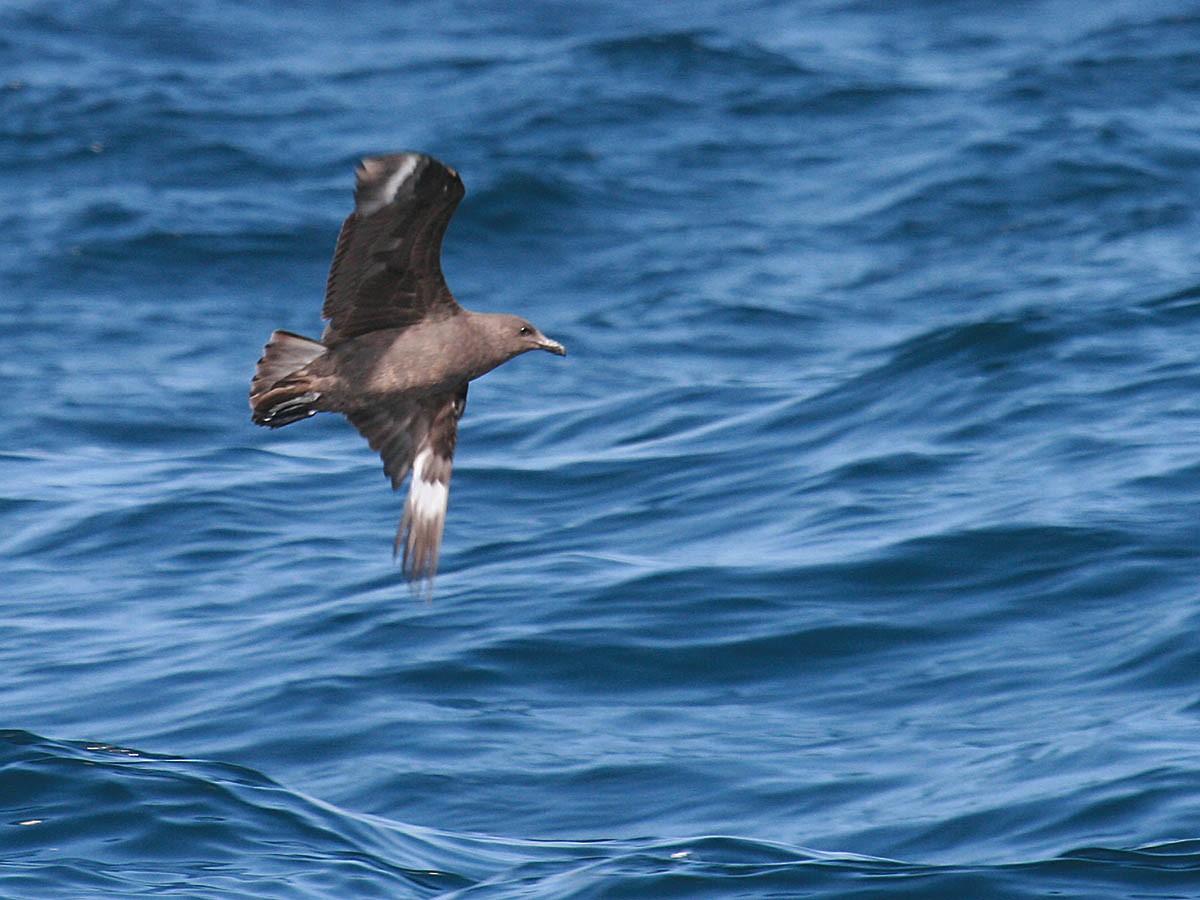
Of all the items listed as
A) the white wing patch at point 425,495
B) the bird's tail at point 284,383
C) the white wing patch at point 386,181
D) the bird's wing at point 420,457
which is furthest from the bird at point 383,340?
the white wing patch at point 425,495

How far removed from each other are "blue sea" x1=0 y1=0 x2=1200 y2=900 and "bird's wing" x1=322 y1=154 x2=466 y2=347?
1862 mm

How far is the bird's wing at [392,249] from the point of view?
6.28m

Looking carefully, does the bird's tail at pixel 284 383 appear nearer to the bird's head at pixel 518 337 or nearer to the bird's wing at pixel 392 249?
the bird's wing at pixel 392 249

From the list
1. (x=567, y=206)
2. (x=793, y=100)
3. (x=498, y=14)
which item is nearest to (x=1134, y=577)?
(x=567, y=206)

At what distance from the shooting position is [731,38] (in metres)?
16.9

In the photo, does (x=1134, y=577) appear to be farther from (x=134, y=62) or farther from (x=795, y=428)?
(x=134, y=62)

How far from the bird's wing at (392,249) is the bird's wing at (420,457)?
0.88m

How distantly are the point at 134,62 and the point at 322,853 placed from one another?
11.0 m

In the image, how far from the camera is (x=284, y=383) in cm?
698

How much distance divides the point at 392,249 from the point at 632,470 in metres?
3.89

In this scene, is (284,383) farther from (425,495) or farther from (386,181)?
(425,495)

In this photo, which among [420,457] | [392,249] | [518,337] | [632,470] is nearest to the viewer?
[392,249]

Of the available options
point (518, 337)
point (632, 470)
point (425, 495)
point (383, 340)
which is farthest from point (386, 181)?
point (632, 470)

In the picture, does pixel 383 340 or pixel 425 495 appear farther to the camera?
pixel 425 495
